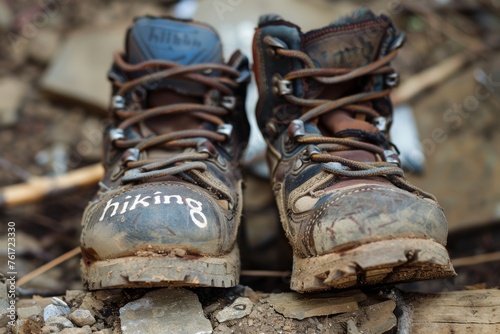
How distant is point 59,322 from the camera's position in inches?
48.9

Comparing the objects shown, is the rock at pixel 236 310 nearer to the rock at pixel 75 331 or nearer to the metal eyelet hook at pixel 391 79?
the rock at pixel 75 331

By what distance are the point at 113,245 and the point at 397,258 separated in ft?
2.02

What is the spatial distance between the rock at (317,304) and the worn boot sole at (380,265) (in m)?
0.06

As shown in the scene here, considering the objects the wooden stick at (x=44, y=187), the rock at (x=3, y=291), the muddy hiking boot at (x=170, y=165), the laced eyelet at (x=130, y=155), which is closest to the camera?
the muddy hiking boot at (x=170, y=165)

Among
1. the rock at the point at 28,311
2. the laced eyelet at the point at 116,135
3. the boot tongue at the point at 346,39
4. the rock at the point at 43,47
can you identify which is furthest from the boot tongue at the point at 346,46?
the rock at the point at 43,47

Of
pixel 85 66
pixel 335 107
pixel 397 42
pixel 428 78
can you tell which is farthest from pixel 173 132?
pixel 428 78

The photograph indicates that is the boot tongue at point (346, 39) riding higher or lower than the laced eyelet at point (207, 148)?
higher

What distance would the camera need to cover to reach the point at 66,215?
243 cm

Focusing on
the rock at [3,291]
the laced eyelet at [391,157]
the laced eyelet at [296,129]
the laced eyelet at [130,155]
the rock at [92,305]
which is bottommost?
the rock at [92,305]

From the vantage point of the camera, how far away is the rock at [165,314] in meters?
1.22

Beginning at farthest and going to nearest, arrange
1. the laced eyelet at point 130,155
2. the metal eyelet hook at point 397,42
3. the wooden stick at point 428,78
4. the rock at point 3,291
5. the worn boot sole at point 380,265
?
the wooden stick at point 428,78
the metal eyelet hook at point 397,42
the laced eyelet at point 130,155
the rock at point 3,291
the worn boot sole at point 380,265

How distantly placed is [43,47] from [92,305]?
2138mm

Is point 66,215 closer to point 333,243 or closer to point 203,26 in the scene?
point 203,26

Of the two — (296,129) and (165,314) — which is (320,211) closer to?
(296,129)
